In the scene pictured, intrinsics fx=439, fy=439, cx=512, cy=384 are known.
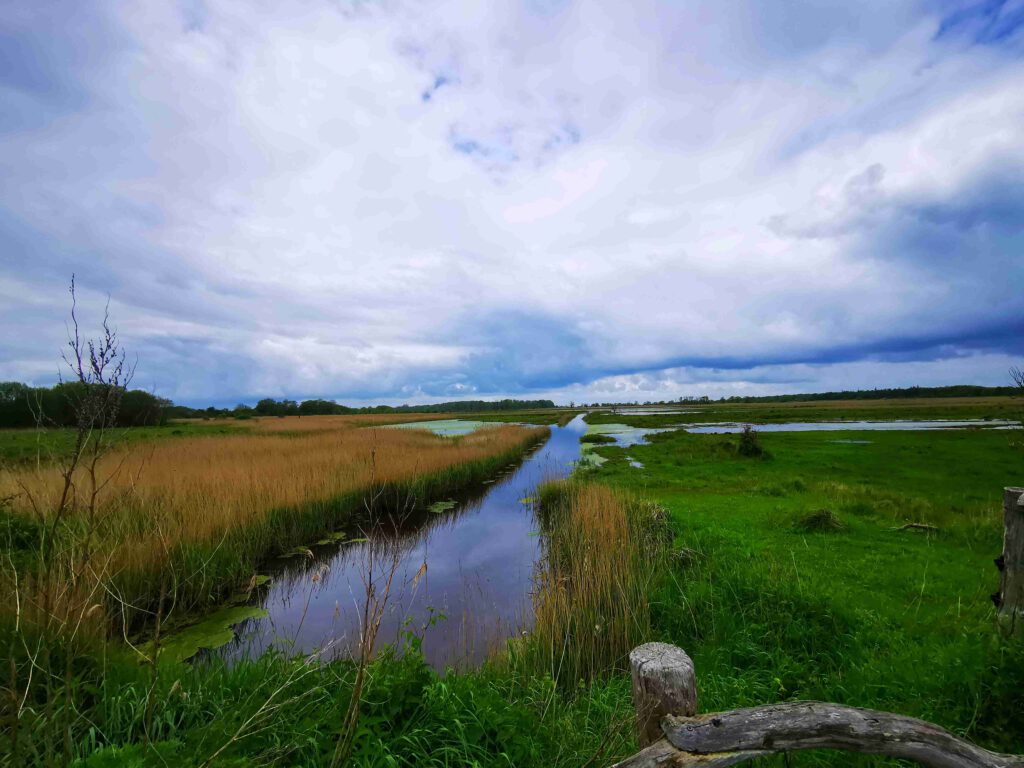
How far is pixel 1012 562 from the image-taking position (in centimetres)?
411

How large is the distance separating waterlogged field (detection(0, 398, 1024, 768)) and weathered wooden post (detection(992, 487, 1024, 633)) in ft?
1.03

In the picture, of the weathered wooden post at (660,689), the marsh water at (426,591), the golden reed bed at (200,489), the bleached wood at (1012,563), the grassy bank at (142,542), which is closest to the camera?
the weathered wooden post at (660,689)

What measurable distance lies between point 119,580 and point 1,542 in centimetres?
221

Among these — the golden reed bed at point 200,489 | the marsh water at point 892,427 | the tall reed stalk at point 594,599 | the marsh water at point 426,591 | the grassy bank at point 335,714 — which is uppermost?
the golden reed bed at point 200,489

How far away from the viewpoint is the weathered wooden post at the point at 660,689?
2381mm

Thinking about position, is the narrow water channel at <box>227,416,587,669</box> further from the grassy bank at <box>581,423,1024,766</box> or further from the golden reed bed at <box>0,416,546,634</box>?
the grassy bank at <box>581,423,1024,766</box>

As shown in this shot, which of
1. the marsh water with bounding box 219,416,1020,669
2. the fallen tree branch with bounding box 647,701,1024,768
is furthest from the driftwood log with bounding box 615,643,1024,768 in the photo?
the marsh water with bounding box 219,416,1020,669

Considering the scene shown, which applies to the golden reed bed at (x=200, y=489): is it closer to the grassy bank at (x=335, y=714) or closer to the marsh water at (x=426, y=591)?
the grassy bank at (x=335, y=714)

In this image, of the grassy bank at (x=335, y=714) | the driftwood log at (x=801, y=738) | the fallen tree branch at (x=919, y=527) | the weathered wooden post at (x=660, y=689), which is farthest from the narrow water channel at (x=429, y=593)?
the fallen tree branch at (x=919, y=527)

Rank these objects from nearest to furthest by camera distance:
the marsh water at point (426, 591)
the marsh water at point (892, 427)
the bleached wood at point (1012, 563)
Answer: the bleached wood at point (1012, 563) → the marsh water at point (426, 591) → the marsh water at point (892, 427)

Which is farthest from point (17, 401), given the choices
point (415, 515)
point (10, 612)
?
point (10, 612)

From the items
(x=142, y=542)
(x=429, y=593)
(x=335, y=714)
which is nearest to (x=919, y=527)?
(x=429, y=593)

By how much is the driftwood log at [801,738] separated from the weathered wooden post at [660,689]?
0.24 metres

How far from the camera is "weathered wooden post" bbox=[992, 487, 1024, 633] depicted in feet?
13.1
